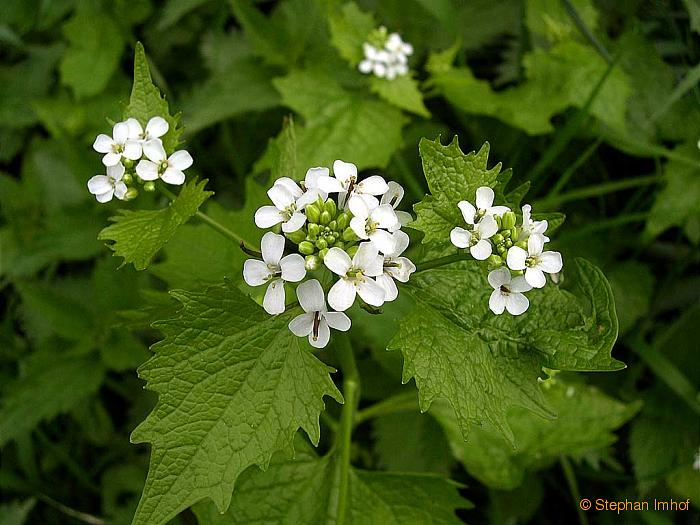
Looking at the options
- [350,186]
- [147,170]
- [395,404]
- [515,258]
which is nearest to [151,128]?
[147,170]

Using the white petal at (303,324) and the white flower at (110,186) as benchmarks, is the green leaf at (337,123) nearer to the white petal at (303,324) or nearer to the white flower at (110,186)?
the white flower at (110,186)

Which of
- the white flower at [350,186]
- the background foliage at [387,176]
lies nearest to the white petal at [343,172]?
the white flower at [350,186]

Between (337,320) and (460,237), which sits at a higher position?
(460,237)

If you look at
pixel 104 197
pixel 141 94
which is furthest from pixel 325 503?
pixel 141 94

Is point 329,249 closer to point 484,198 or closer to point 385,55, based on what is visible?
point 484,198

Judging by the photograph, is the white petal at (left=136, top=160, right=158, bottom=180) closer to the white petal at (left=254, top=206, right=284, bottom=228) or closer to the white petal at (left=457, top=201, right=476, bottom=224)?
the white petal at (left=254, top=206, right=284, bottom=228)

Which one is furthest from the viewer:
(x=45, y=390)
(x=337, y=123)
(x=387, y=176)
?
(x=387, y=176)

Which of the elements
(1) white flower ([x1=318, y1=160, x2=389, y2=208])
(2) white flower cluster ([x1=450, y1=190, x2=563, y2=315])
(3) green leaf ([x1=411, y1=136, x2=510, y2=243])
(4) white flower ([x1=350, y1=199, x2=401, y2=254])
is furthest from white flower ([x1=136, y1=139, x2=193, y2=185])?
(2) white flower cluster ([x1=450, y1=190, x2=563, y2=315])
